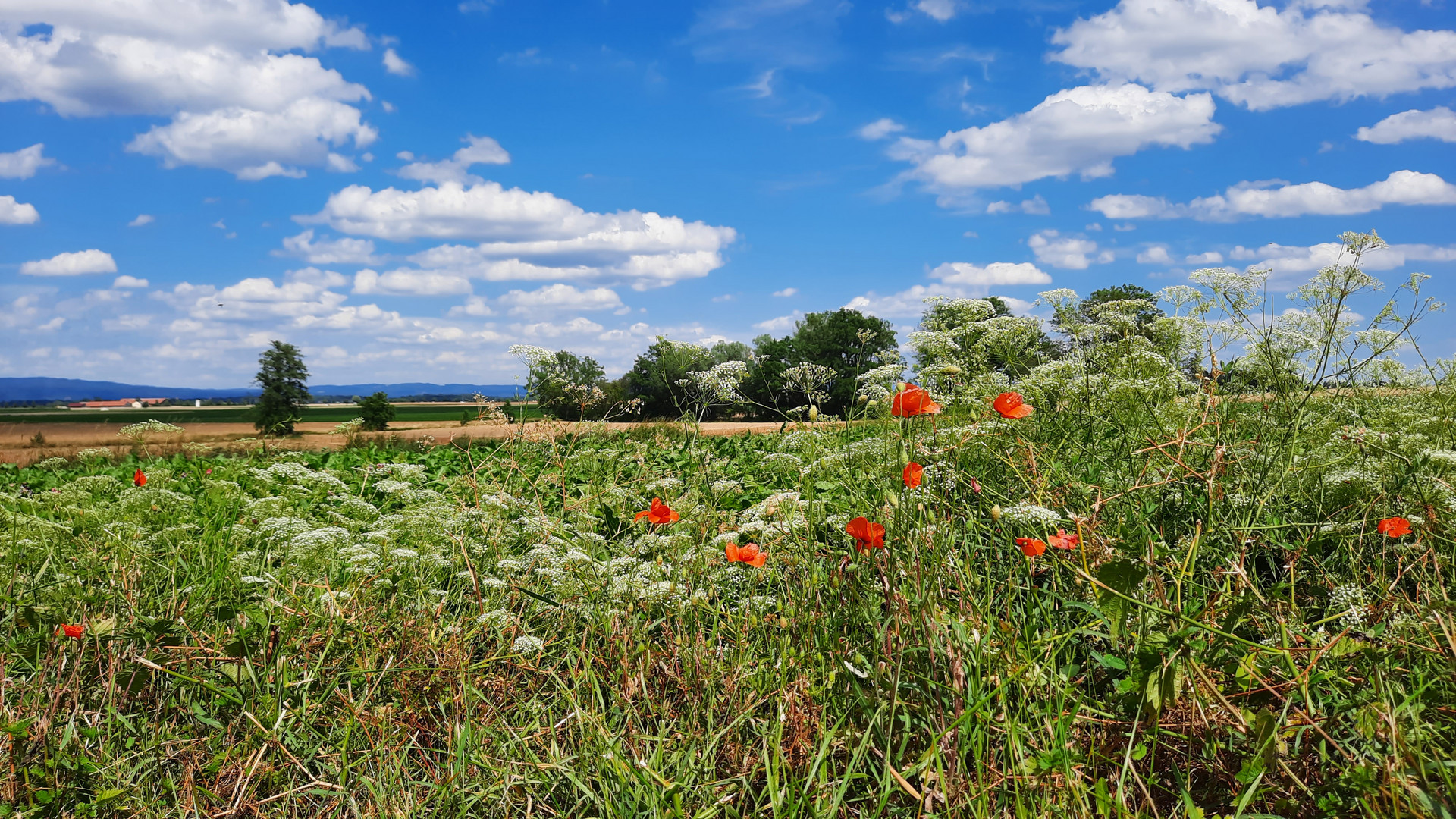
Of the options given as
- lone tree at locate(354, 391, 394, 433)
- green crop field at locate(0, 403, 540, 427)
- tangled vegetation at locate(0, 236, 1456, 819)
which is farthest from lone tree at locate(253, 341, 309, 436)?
tangled vegetation at locate(0, 236, 1456, 819)

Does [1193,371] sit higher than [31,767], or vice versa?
[1193,371]

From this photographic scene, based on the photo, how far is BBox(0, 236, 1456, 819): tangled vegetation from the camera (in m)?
1.87

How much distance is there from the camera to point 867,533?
2008mm

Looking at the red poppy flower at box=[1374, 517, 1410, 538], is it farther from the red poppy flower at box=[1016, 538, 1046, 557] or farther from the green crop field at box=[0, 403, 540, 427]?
the green crop field at box=[0, 403, 540, 427]

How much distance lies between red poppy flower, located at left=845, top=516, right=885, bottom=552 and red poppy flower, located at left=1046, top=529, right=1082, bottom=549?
18.0 inches

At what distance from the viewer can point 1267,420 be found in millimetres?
3533

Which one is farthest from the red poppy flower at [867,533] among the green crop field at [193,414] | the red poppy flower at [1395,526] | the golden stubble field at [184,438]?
the golden stubble field at [184,438]

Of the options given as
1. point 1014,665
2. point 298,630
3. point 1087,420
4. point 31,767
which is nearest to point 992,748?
point 1014,665

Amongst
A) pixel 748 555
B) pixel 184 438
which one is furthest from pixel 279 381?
pixel 748 555

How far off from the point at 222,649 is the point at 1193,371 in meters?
5.09

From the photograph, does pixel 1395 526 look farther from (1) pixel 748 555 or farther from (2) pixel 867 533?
(1) pixel 748 555

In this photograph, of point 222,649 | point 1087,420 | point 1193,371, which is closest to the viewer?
point 222,649

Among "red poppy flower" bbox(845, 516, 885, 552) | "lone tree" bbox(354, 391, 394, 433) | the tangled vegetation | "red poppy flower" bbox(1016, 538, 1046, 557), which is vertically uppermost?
"lone tree" bbox(354, 391, 394, 433)

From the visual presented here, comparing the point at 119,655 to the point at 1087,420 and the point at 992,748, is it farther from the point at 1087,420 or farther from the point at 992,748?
the point at 1087,420
